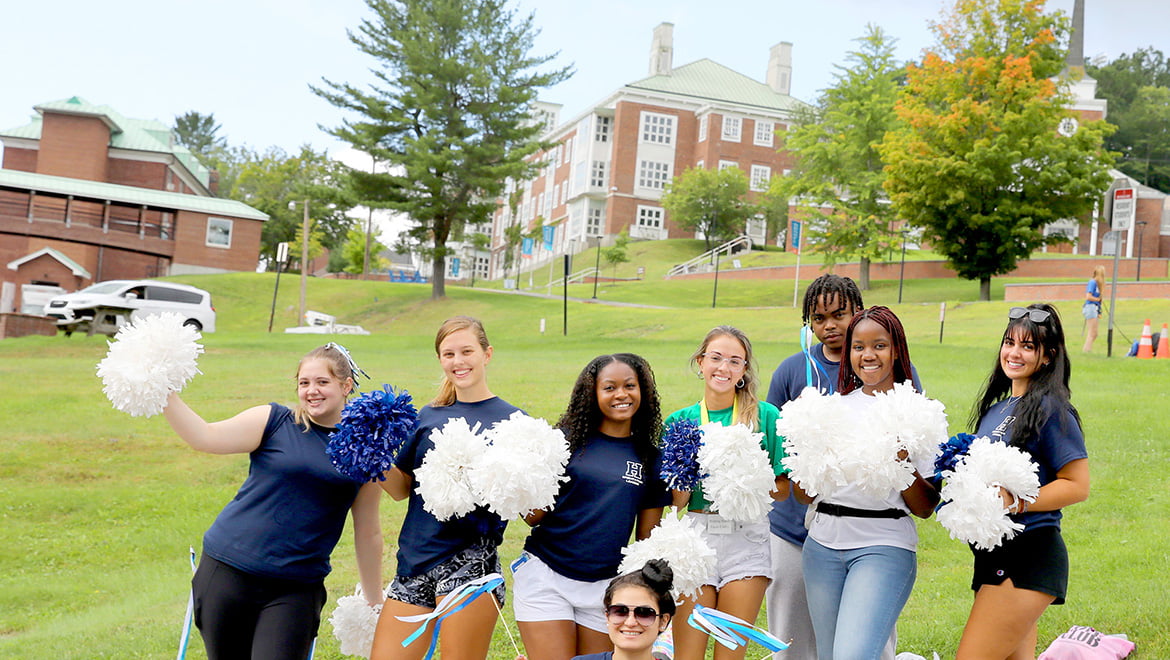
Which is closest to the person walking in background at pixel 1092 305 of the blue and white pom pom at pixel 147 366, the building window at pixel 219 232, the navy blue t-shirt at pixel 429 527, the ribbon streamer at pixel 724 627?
the ribbon streamer at pixel 724 627

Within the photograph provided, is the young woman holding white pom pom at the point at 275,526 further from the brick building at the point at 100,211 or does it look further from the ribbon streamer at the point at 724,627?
the brick building at the point at 100,211

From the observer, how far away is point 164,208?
51.5 metres

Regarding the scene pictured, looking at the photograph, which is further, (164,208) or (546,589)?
(164,208)

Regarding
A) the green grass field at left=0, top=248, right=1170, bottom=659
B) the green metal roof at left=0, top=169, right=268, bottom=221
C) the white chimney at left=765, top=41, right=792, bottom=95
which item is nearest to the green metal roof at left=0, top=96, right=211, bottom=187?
the green metal roof at left=0, top=169, right=268, bottom=221

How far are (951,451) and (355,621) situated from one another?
2661 mm

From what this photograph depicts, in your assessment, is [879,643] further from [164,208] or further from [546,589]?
[164,208]

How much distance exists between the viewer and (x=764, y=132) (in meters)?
72.9

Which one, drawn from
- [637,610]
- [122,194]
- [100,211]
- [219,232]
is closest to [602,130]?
[219,232]

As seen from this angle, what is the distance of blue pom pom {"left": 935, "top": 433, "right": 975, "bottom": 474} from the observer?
12.4ft

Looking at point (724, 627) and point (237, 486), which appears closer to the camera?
point (724, 627)

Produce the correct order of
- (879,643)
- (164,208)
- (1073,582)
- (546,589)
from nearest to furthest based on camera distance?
(879,643), (546,589), (1073,582), (164,208)

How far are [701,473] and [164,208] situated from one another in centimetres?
5290

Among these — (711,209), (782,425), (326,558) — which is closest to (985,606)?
(782,425)

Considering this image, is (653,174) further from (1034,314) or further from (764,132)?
(1034,314)
